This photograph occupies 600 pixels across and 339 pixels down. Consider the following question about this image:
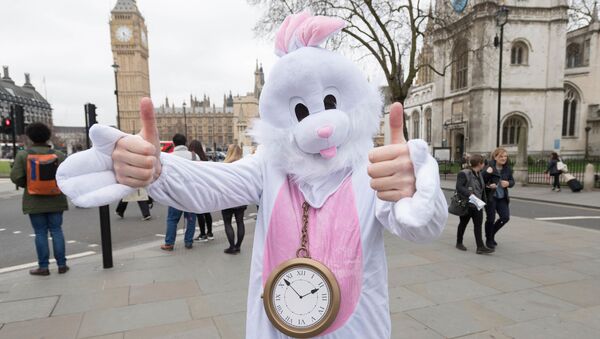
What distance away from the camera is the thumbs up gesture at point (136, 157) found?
4.41ft

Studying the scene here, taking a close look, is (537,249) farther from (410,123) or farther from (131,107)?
(131,107)

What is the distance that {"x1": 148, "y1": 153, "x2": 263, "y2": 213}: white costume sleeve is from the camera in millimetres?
1563

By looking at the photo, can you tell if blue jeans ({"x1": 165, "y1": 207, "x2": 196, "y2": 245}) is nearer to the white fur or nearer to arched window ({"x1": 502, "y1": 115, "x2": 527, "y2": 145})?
the white fur

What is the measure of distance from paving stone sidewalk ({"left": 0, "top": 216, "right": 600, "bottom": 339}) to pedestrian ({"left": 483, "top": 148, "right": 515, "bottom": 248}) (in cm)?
40

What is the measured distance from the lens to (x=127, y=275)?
4.79 m

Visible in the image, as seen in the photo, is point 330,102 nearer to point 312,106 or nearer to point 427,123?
point 312,106

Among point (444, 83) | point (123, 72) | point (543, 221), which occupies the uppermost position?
point (123, 72)

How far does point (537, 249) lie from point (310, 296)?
6045 mm

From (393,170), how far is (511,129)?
3011 centimetres

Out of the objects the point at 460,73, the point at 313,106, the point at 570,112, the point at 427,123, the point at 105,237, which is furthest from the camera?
the point at 427,123

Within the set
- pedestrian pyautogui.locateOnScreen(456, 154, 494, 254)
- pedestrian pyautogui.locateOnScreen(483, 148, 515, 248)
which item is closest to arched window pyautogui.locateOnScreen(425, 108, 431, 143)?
pedestrian pyautogui.locateOnScreen(483, 148, 515, 248)

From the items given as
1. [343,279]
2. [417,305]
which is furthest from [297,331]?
[417,305]

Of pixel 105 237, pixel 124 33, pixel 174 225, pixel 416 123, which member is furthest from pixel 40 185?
pixel 124 33

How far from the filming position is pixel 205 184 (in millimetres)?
1671
